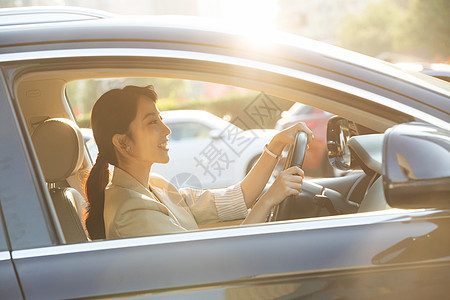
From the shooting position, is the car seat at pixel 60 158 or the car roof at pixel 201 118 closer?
the car seat at pixel 60 158

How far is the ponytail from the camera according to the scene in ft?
7.40

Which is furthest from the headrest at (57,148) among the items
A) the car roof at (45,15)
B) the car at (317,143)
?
the car at (317,143)

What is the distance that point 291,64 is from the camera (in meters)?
1.62

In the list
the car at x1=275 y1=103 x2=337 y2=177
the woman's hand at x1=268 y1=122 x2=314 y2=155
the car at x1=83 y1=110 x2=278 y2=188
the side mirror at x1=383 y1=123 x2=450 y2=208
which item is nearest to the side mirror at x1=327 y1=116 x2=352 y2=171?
the woman's hand at x1=268 y1=122 x2=314 y2=155

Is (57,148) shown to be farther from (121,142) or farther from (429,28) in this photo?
(429,28)

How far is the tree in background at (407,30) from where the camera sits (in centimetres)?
3356

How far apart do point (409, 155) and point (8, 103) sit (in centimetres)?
99

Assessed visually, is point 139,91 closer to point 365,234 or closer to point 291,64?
point 291,64

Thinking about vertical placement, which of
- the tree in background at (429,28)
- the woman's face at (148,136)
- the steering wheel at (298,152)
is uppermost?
the woman's face at (148,136)

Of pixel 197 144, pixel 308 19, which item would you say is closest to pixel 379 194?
pixel 197 144

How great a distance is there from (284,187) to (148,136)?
57 cm

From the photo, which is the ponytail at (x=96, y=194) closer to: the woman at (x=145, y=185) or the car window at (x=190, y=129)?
the woman at (x=145, y=185)

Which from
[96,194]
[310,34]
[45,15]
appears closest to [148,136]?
[96,194]

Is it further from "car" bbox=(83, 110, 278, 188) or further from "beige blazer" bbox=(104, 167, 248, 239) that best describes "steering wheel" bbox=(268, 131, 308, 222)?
"car" bbox=(83, 110, 278, 188)
